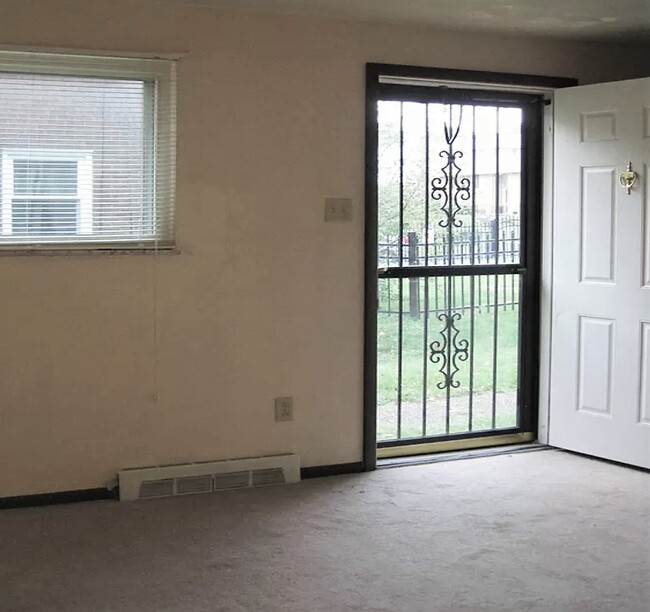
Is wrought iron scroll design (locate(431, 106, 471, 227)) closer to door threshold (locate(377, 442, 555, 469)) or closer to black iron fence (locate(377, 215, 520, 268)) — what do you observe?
black iron fence (locate(377, 215, 520, 268))

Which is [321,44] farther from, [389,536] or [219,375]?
[389,536]

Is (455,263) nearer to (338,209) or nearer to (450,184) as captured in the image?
(450,184)

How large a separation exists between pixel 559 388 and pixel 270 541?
1.94 m

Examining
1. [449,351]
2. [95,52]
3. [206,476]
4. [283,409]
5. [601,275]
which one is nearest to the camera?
[95,52]

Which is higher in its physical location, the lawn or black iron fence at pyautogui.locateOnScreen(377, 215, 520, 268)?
black iron fence at pyautogui.locateOnScreen(377, 215, 520, 268)

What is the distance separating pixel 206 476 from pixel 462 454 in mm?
1342

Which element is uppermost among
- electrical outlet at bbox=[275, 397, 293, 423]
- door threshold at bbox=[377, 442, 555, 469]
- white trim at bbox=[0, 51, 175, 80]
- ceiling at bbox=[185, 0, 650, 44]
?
ceiling at bbox=[185, 0, 650, 44]

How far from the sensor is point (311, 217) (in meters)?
4.17

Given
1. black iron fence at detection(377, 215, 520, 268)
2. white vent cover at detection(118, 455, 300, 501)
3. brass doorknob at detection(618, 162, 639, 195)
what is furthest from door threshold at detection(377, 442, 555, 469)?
brass doorknob at detection(618, 162, 639, 195)

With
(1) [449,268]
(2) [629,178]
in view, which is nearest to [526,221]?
(1) [449,268]

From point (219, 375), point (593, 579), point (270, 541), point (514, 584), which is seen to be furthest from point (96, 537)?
point (593, 579)

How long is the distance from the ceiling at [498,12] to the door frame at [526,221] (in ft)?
0.77

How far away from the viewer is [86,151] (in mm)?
3797

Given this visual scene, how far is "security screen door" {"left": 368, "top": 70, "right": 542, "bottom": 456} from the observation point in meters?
4.52
